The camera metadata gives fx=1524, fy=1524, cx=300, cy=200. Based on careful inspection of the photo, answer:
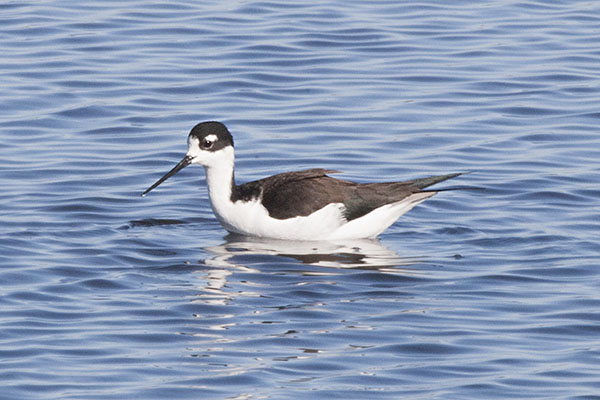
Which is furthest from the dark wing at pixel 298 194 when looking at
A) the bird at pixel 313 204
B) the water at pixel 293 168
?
the water at pixel 293 168

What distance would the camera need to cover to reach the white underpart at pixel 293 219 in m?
14.8

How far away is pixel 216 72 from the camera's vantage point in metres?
20.8

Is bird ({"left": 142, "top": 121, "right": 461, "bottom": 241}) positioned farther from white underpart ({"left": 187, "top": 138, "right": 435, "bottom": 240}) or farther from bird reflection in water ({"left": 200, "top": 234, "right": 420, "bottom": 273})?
bird reflection in water ({"left": 200, "top": 234, "right": 420, "bottom": 273})

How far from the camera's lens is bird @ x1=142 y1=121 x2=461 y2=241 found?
14750 millimetres

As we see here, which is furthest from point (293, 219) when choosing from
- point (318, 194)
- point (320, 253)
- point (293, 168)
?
point (293, 168)

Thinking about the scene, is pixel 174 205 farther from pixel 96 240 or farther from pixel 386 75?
pixel 386 75

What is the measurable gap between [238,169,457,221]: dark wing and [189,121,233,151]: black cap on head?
0.67 meters

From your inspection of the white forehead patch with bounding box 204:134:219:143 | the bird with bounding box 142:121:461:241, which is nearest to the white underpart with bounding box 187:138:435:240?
the bird with bounding box 142:121:461:241

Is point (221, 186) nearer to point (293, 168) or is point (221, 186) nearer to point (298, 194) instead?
point (298, 194)

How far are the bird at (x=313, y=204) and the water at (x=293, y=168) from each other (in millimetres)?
243

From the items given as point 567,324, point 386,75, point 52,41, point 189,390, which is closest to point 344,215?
point 567,324

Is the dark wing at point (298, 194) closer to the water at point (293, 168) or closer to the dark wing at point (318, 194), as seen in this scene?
the dark wing at point (318, 194)

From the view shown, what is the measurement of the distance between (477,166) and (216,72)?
5075mm

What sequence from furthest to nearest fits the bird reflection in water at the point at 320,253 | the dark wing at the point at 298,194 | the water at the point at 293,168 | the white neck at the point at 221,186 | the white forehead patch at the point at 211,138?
the white forehead patch at the point at 211,138, the white neck at the point at 221,186, the dark wing at the point at 298,194, the bird reflection in water at the point at 320,253, the water at the point at 293,168
